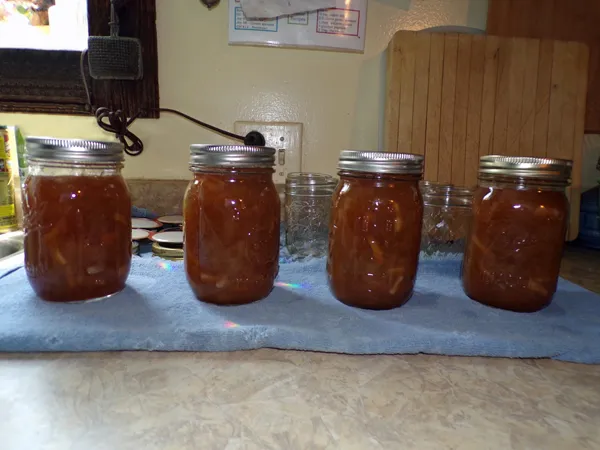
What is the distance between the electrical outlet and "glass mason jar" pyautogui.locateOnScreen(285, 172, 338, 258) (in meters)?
0.22

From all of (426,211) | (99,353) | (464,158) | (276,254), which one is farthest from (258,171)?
(464,158)

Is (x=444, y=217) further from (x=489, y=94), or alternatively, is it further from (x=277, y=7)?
(x=277, y=7)

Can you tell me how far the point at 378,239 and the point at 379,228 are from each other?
0.01 meters

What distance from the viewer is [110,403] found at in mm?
363

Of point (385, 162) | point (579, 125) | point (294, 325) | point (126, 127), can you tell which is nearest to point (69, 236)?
point (294, 325)

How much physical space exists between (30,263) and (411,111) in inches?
33.4

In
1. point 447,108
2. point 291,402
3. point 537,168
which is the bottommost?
point 291,402

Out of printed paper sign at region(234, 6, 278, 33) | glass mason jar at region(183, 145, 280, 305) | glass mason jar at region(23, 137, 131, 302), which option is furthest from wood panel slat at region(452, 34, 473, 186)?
glass mason jar at region(23, 137, 131, 302)

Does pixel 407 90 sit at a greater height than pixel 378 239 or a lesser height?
greater

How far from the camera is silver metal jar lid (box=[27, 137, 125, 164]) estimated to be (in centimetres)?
52

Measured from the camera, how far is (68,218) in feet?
1.74

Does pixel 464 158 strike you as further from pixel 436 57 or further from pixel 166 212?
pixel 166 212

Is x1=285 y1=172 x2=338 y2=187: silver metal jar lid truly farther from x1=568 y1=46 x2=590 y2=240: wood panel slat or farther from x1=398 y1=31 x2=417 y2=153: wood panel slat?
x1=568 y1=46 x2=590 y2=240: wood panel slat

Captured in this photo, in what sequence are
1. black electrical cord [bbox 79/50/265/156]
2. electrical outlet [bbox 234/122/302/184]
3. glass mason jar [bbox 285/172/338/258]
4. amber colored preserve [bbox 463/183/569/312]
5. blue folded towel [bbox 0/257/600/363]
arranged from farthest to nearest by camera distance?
electrical outlet [bbox 234/122/302/184]
black electrical cord [bbox 79/50/265/156]
glass mason jar [bbox 285/172/338/258]
amber colored preserve [bbox 463/183/569/312]
blue folded towel [bbox 0/257/600/363]
